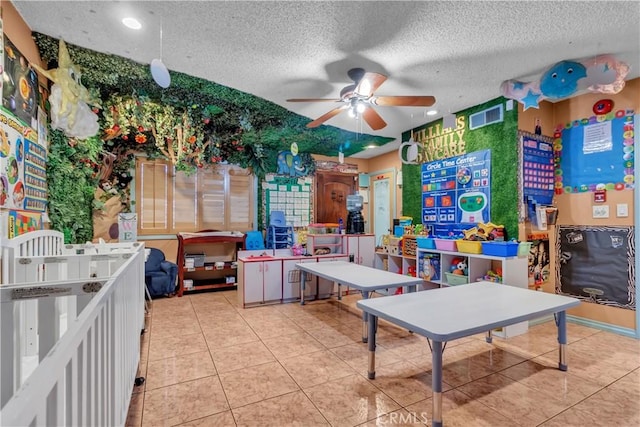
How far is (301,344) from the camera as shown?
3107 millimetres

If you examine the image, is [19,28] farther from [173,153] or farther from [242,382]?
[242,382]

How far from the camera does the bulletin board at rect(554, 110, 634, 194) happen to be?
3.45m

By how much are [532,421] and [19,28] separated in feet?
16.3

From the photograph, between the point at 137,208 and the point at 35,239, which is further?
the point at 137,208

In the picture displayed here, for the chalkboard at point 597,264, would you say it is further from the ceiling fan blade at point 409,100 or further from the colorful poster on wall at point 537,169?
the ceiling fan blade at point 409,100

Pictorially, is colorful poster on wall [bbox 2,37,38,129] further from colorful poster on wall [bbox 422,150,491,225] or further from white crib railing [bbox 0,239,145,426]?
colorful poster on wall [bbox 422,150,491,225]

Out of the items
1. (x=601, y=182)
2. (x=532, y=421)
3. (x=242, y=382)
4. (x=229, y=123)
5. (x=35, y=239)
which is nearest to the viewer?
(x=532, y=421)

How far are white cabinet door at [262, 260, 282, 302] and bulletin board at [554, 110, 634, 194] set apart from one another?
400 cm

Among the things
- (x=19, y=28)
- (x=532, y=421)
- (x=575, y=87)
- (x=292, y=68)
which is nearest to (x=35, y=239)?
(x=19, y=28)

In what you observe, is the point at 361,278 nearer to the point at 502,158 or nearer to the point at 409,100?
the point at 409,100

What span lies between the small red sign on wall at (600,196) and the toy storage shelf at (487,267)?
1.17m

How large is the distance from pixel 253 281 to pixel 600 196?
14.9 feet

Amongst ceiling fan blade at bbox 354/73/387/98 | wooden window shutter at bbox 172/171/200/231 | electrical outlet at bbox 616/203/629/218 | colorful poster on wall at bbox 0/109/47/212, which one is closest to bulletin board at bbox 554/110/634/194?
electrical outlet at bbox 616/203/629/218

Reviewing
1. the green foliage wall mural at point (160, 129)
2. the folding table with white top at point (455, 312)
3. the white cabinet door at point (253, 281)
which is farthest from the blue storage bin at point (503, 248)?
the green foliage wall mural at point (160, 129)
